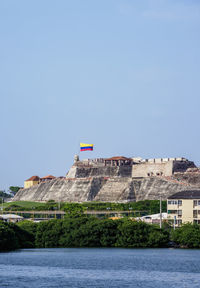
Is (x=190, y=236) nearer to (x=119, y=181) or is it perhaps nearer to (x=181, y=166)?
(x=119, y=181)

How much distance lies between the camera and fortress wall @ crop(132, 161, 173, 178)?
144075mm

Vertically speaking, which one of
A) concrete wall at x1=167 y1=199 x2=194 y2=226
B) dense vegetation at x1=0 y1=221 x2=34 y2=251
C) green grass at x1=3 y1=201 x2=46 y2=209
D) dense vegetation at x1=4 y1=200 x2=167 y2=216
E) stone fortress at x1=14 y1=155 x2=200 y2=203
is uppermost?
stone fortress at x1=14 y1=155 x2=200 y2=203

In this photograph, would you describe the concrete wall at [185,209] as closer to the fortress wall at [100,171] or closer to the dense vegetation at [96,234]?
the dense vegetation at [96,234]

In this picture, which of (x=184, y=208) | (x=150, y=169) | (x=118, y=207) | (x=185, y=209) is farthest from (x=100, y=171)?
(x=185, y=209)

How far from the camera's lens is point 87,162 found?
156 metres

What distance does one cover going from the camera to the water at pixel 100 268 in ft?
174

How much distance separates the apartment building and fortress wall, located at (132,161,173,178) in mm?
49784

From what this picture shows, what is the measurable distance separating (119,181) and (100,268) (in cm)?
8082

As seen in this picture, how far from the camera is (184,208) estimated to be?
9112cm

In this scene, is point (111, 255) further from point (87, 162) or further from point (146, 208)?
point (87, 162)

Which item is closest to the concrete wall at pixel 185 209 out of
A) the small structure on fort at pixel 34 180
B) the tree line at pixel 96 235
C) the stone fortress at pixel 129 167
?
the tree line at pixel 96 235

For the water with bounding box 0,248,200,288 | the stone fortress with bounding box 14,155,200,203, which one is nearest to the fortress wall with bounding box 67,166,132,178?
the stone fortress with bounding box 14,155,200,203

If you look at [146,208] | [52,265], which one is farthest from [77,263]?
[146,208]

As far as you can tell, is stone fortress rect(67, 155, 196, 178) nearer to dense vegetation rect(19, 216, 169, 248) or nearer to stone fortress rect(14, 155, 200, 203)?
stone fortress rect(14, 155, 200, 203)
